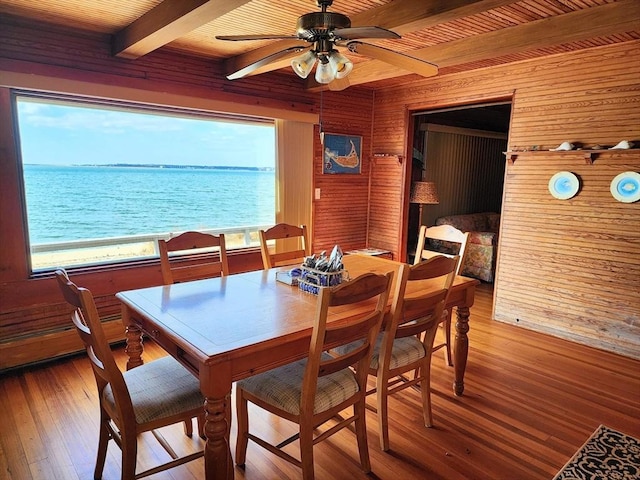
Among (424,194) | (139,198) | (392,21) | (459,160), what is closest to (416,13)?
(392,21)

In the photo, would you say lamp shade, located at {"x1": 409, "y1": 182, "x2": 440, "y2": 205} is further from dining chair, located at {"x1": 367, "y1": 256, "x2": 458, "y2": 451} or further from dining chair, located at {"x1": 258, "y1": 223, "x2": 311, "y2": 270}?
dining chair, located at {"x1": 367, "y1": 256, "x2": 458, "y2": 451}

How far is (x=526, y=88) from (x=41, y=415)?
438 cm

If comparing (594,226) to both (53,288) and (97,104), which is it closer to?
(97,104)

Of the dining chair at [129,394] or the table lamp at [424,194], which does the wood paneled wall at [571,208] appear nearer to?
the table lamp at [424,194]

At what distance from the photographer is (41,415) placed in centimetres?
225

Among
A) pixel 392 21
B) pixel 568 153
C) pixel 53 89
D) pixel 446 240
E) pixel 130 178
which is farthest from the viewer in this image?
pixel 130 178

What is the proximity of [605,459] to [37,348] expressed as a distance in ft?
11.9

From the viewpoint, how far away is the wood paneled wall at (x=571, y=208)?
3.07 meters

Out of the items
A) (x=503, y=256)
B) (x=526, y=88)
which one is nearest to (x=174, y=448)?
(x=503, y=256)

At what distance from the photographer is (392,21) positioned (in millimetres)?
2320

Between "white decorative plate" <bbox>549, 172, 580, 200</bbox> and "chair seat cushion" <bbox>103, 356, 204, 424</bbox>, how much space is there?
3254 millimetres

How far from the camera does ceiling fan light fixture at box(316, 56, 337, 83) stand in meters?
1.86

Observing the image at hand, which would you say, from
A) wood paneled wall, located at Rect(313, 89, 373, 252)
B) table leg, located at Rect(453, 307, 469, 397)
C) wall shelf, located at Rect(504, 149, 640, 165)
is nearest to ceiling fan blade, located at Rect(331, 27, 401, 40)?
table leg, located at Rect(453, 307, 469, 397)

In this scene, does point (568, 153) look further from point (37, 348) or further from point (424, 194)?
point (37, 348)
